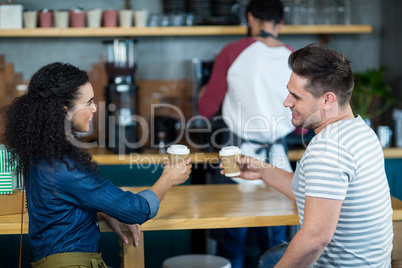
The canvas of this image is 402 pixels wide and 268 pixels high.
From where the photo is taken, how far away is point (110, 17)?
11.8ft

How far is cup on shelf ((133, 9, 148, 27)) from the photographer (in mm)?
3607

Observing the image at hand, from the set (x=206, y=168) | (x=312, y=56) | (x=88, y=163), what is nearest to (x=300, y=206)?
(x=312, y=56)

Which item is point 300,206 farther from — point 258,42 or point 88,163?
point 258,42

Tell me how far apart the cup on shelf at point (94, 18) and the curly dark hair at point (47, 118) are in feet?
6.90

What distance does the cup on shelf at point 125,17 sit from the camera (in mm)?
3598

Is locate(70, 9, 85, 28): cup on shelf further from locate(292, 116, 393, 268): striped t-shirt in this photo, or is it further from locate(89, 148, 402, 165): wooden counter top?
locate(292, 116, 393, 268): striped t-shirt

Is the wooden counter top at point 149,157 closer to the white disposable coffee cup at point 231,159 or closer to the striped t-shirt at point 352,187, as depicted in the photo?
the white disposable coffee cup at point 231,159

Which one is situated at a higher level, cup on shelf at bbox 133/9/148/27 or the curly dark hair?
cup on shelf at bbox 133/9/148/27

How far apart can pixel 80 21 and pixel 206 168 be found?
1.30m

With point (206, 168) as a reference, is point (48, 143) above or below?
above

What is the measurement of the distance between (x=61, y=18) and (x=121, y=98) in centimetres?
67

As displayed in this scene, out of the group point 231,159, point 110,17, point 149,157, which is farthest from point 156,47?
point 231,159

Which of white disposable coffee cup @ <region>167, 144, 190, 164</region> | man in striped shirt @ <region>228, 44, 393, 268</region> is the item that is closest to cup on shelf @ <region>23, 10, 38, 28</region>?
white disposable coffee cup @ <region>167, 144, 190, 164</region>

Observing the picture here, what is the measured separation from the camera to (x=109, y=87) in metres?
3.48
